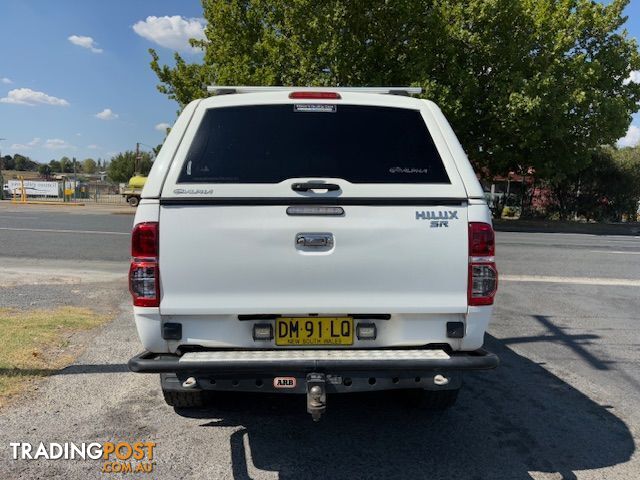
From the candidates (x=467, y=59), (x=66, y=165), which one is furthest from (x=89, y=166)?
(x=467, y=59)

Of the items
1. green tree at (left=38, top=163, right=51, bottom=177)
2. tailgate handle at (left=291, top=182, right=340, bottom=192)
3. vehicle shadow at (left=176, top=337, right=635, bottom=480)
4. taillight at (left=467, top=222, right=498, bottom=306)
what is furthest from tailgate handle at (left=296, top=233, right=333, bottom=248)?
green tree at (left=38, top=163, right=51, bottom=177)

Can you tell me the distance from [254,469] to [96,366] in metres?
2.40

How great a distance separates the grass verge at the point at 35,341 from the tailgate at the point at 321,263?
2.23m

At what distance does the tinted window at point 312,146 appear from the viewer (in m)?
3.26

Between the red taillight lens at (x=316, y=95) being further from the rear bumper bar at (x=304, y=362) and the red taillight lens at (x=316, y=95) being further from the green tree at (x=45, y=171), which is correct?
the green tree at (x=45, y=171)

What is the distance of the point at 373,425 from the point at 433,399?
0.47 meters

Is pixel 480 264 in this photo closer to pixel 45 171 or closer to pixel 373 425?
pixel 373 425

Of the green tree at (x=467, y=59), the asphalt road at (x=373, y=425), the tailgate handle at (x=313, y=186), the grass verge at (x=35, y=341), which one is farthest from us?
the green tree at (x=467, y=59)

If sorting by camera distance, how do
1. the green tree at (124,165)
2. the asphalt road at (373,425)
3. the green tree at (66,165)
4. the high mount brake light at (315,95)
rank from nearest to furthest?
the asphalt road at (373,425) → the high mount brake light at (315,95) → the green tree at (124,165) → the green tree at (66,165)

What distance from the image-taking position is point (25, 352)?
5012mm

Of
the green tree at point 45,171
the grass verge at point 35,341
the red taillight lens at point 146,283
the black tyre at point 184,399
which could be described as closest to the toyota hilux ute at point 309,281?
the red taillight lens at point 146,283

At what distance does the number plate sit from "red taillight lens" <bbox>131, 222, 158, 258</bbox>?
0.82 metres

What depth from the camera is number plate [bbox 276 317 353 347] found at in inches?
121

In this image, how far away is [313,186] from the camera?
3.08 meters
